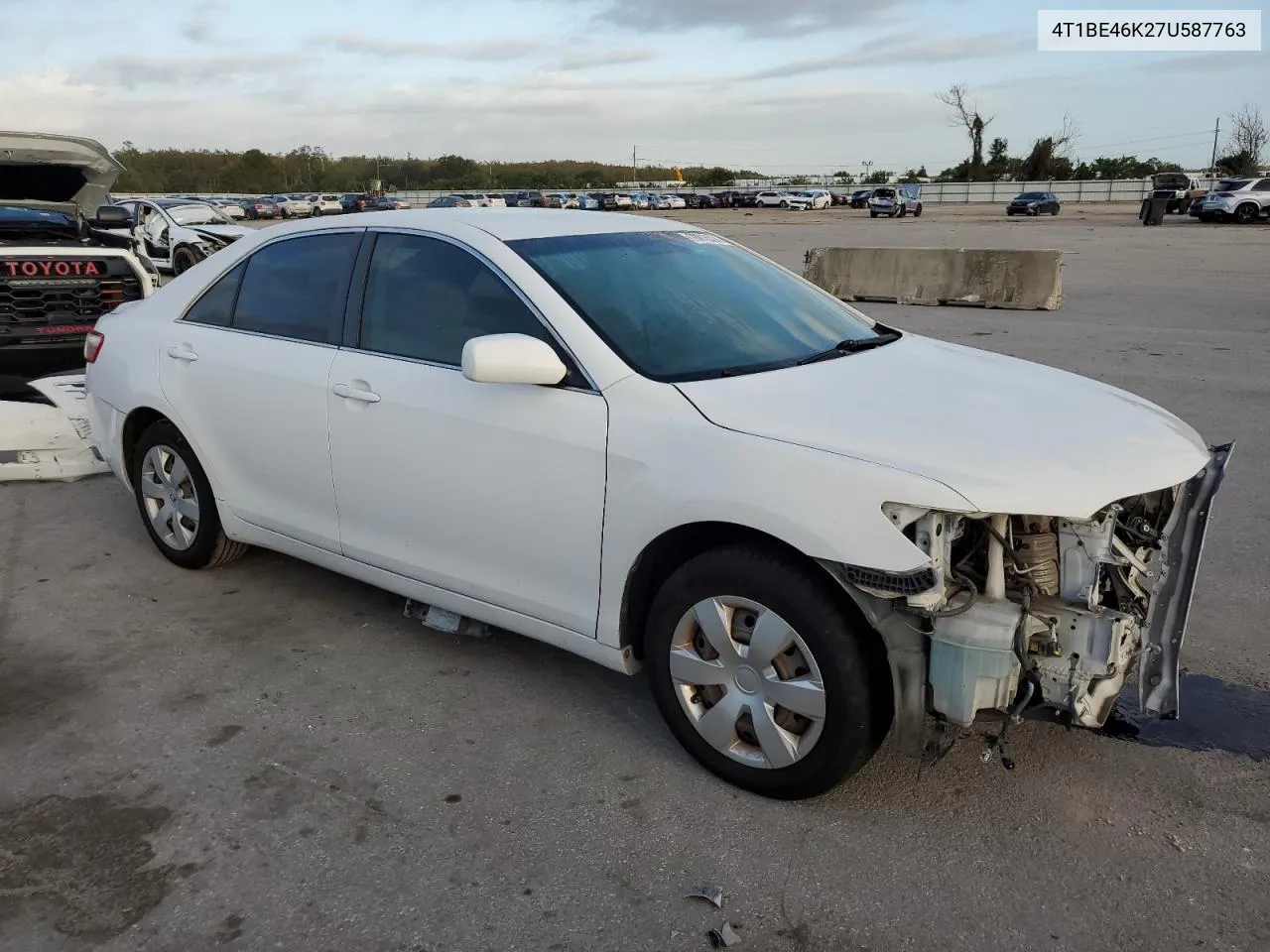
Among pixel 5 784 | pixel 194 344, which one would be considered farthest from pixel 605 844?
pixel 194 344

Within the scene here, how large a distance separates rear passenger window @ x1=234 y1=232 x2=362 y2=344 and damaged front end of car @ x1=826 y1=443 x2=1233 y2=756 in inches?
94.7

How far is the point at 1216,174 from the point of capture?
227ft

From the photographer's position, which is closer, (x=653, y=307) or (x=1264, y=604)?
(x=653, y=307)

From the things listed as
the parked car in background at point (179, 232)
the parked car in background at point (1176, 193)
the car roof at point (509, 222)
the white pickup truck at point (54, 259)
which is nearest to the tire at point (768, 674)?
the car roof at point (509, 222)

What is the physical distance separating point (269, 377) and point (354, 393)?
0.57 m

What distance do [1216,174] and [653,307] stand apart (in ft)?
260

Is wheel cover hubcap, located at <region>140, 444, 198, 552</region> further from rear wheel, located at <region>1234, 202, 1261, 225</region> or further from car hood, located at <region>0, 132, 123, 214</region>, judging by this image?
rear wheel, located at <region>1234, 202, 1261, 225</region>

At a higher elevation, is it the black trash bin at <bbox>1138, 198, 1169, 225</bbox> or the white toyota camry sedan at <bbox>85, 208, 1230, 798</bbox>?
the black trash bin at <bbox>1138, 198, 1169, 225</bbox>

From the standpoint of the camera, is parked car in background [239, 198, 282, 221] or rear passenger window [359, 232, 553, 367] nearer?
rear passenger window [359, 232, 553, 367]

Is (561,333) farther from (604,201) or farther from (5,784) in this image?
(604,201)

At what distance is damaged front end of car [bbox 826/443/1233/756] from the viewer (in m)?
2.66

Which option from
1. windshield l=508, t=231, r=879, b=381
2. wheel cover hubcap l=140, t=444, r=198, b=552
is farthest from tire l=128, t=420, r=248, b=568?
windshield l=508, t=231, r=879, b=381

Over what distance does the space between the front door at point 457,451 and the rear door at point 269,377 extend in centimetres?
15

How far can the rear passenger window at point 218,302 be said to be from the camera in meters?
4.53
